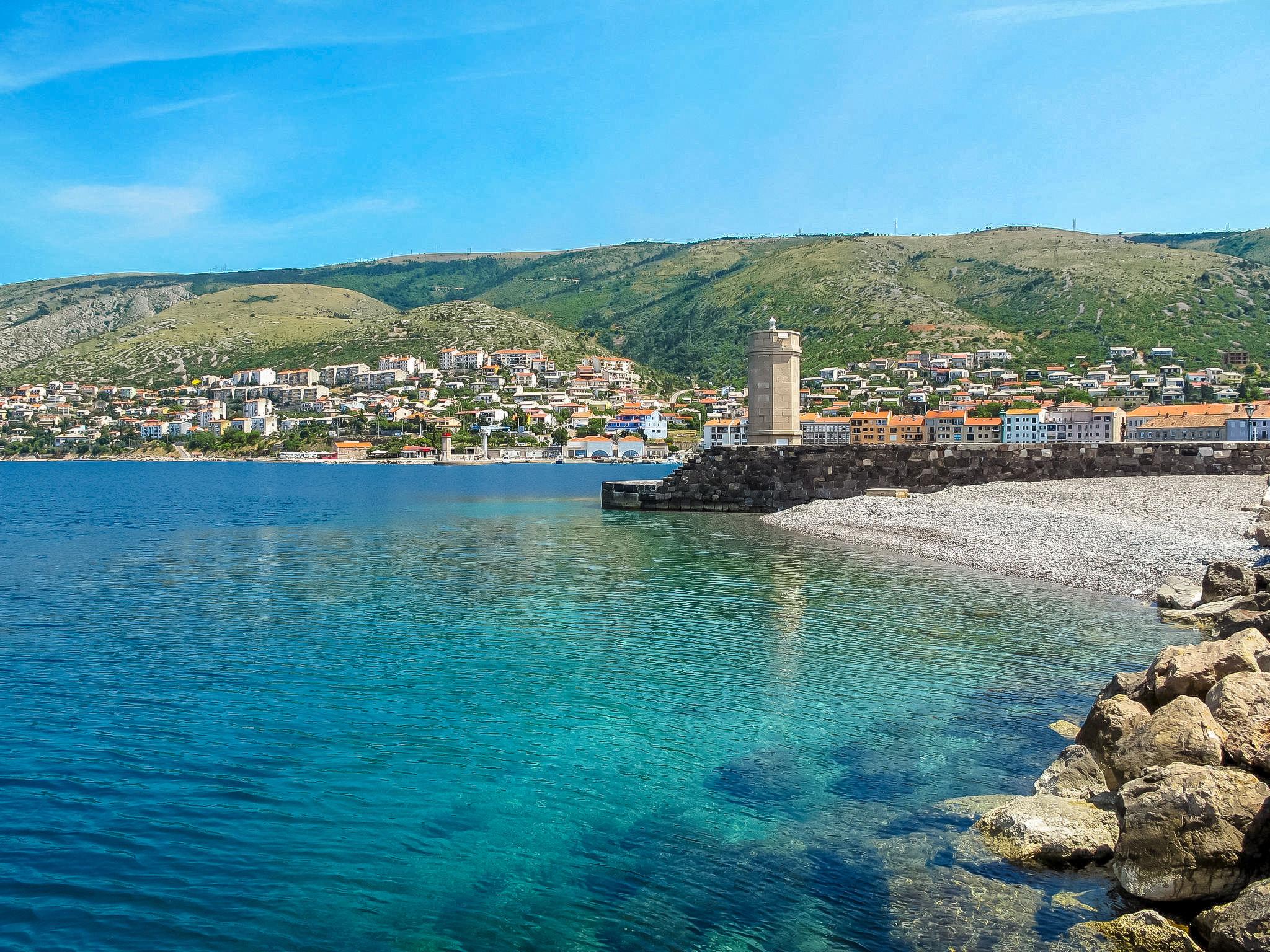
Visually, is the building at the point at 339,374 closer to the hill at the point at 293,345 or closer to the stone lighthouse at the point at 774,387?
the hill at the point at 293,345

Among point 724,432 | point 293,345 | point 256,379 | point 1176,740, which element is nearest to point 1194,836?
point 1176,740

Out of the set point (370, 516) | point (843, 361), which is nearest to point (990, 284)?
point (843, 361)

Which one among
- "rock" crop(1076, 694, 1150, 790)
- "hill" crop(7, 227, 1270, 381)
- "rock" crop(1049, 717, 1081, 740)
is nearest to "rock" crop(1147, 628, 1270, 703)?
"rock" crop(1076, 694, 1150, 790)

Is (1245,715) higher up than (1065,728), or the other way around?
(1245,715)

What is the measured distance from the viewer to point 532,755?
337 inches

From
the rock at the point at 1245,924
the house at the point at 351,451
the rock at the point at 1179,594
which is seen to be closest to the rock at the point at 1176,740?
the rock at the point at 1245,924

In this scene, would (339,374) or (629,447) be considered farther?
(339,374)

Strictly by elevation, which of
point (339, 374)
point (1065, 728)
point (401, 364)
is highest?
point (401, 364)

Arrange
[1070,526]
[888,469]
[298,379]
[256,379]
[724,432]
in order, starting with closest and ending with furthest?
[1070,526], [888,469], [724,432], [298,379], [256,379]

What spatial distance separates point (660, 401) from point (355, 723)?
160 meters

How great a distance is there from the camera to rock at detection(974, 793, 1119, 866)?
6.14 meters

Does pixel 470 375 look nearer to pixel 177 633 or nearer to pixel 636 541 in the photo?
pixel 636 541

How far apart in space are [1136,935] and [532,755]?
5.14 m

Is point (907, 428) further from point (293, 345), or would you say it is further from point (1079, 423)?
point (293, 345)
